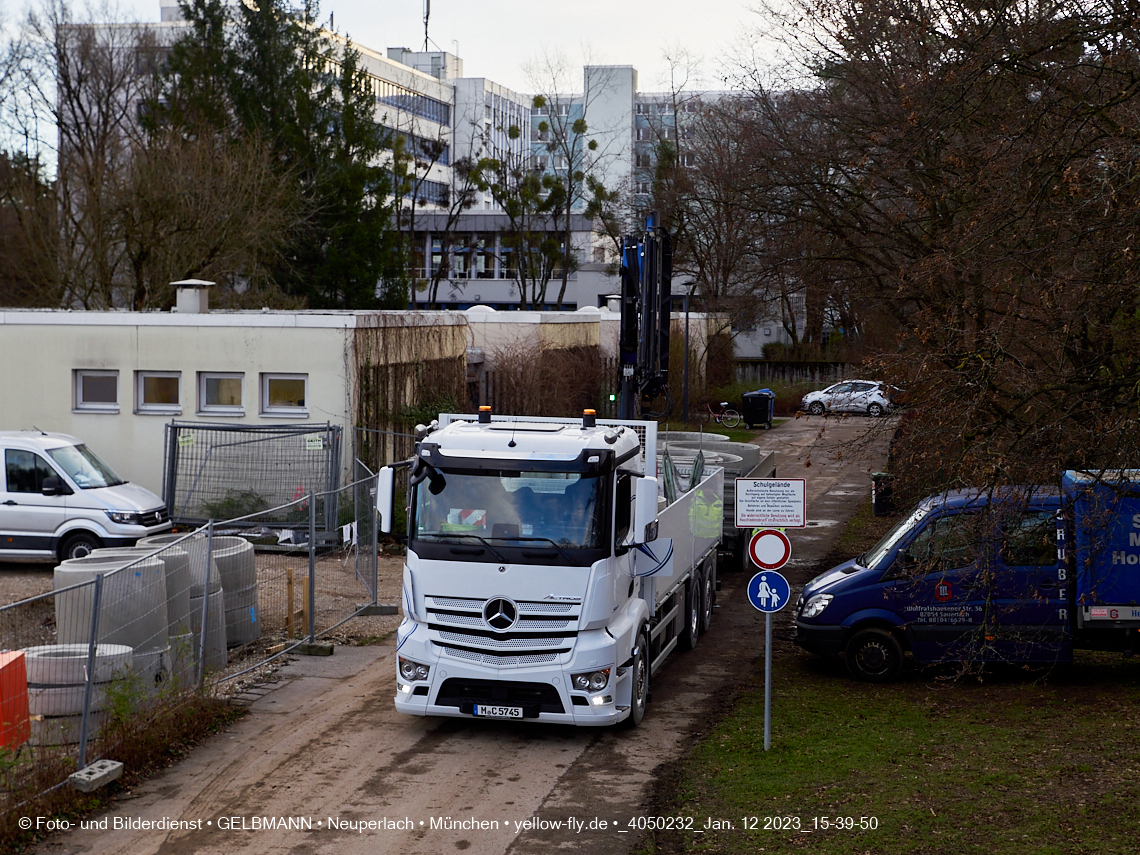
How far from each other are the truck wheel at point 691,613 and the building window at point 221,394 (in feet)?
38.1

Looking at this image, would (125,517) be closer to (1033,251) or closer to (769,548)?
(769,548)

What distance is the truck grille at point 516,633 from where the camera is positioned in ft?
33.2

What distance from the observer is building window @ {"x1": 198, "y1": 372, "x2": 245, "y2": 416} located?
22828 millimetres

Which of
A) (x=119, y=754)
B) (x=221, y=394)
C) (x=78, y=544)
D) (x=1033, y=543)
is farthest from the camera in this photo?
(x=221, y=394)

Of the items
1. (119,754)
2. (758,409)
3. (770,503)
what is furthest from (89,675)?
(758,409)

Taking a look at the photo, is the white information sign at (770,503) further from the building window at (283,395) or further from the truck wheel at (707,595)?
the building window at (283,395)

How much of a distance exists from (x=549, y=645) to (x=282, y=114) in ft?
131

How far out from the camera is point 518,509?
10375 mm

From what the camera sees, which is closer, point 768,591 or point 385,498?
point 768,591

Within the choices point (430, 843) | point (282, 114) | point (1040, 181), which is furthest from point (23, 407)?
point (282, 114)

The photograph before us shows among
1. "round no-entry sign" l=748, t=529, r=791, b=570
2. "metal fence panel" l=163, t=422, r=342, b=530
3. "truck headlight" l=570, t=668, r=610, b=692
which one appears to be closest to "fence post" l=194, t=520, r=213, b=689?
"truck headlight" l=570, t=668, r=610, b=692

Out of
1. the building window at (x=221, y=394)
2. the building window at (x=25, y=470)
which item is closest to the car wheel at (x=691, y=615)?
the building window at (x=25, y=470)

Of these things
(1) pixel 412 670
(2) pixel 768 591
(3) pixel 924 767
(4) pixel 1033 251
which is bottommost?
(3) pixel 924 767

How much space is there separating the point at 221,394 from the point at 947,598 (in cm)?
1565
